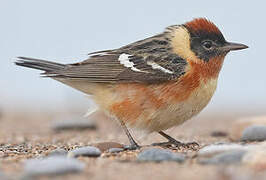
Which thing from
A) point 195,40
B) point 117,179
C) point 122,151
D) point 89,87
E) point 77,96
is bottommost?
point 117,179

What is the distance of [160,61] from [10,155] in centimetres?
218

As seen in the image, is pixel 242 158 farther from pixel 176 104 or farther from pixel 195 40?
pixel 195 40

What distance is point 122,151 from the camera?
5.98 meters

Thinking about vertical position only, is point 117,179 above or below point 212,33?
below

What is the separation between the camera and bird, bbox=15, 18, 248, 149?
6.45 m

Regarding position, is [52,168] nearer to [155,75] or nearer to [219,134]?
[155,75]

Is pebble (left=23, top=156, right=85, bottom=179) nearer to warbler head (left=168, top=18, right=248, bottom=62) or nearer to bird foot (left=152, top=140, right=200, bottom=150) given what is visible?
bird foot (left=152, top=140, right=200, bottom=150)

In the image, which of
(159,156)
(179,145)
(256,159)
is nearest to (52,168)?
(159,156)

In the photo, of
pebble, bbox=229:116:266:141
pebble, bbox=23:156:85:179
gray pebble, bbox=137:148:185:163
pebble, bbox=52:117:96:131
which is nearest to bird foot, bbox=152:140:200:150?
pebble, bbox=229:116:266:141

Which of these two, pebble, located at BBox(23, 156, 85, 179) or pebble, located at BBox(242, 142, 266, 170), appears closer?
pebble, located at BBox(23, 156, 85, 179)

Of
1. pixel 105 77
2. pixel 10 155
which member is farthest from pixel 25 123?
pixel 10 155

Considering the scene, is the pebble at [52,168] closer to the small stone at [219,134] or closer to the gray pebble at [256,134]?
the gray pebble at [256,134]

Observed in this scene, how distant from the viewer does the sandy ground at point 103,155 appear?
4270 millimetres

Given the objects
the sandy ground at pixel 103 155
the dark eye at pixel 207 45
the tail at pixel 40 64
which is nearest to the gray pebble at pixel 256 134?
the sandy ground at pixel 103 155
